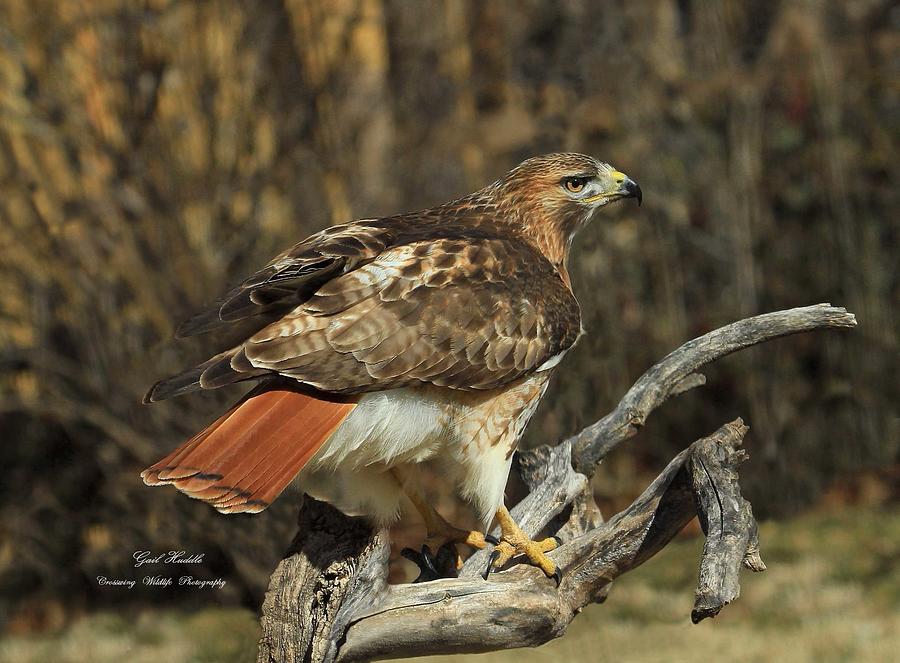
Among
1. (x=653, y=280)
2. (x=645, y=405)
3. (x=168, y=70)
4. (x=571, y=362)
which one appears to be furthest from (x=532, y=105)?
(x=645, y=405)

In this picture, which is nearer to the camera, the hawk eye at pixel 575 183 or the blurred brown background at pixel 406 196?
the hawk eye at pixel 575 183

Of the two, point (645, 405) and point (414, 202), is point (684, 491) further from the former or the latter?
point (414, 202)

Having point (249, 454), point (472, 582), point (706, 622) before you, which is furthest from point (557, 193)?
point (706, 622)

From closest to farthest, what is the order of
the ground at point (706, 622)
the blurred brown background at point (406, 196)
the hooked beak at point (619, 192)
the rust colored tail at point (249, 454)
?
the rust colored tail at point (249, 454) → the hooked beak at point (619, 192) → the ground at point (706, 622) → the blurred brown background at point (406, 196)

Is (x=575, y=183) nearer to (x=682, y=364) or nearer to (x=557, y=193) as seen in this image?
(x=557, y=193)

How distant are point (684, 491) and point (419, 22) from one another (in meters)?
4.48

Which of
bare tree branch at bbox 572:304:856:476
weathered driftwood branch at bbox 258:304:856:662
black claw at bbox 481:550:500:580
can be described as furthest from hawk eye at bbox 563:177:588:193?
black claw at bbox 481:550:500:580

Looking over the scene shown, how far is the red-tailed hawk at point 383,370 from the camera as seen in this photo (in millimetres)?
3000

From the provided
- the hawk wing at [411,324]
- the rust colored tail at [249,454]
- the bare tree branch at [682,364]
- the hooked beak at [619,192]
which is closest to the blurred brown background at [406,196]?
the bare tree branch at [682,364]

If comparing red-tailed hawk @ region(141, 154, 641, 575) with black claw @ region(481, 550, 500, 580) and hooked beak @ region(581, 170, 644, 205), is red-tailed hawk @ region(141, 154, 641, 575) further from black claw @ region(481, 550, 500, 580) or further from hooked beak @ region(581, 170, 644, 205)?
hooked beak @ region(581, 170, 644, 205)

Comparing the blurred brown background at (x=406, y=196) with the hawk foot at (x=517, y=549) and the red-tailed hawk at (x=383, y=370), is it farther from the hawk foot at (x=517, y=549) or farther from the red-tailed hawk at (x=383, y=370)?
the red-tailed hawk at (x=383, y=370)

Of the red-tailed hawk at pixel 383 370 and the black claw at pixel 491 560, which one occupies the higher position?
the red-tailed hawk at pixel 383 370

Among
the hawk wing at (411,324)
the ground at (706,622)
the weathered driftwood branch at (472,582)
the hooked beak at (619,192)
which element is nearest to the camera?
the hawk wing at (411,324)

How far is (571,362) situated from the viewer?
6090mm
